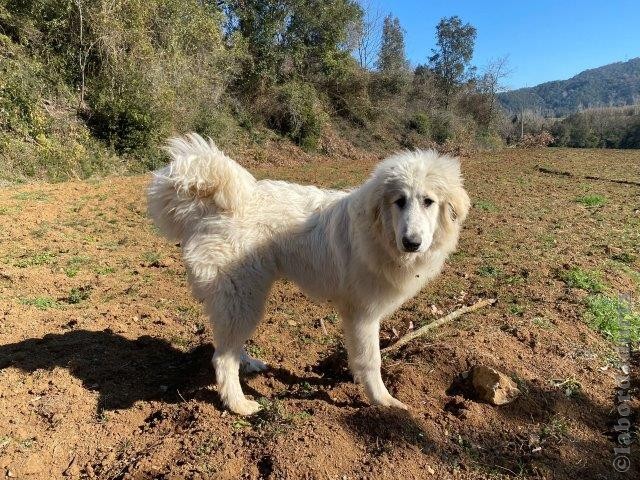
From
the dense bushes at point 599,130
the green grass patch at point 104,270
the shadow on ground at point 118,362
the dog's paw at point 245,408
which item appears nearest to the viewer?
the dog's paw at point 245,408

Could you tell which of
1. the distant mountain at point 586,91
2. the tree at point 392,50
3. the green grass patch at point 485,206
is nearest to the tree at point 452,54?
the tree at point 392,50

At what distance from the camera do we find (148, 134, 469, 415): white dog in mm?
3428

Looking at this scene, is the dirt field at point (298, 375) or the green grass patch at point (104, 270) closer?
the dirt field at point (298, 375)

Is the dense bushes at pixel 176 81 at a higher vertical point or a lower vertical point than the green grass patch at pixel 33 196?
higher

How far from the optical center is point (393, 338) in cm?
471

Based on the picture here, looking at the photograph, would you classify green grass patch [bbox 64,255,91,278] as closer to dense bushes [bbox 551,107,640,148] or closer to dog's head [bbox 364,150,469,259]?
dog's head [bbox 364,150,469,259]

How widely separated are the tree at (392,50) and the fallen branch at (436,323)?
1264 inches

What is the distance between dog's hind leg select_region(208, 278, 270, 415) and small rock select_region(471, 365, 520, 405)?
185 centimetres

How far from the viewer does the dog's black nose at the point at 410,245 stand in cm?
313

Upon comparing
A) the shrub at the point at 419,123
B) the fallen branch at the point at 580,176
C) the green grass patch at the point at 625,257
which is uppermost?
the shrub at the point at 419,123

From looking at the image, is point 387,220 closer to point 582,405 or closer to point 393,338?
point 393,338

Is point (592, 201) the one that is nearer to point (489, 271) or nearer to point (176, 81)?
point (489, 271)

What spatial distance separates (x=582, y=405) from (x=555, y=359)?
60 cm

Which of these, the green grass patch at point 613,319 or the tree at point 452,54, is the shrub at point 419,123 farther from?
the green grass patch at point 613,319
